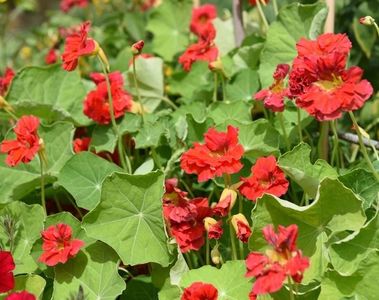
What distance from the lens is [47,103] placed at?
1.56 meters

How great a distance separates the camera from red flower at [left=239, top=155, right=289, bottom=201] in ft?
3.66

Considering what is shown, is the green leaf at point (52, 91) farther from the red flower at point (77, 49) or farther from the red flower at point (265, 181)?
the red flower at point (265, 181)

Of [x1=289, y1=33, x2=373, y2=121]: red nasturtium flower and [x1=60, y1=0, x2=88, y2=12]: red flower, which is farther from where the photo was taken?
[x1=60, y1=0, x2=88, y2=12]: red flower

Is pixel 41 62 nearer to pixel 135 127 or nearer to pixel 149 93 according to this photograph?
pixel 149 93

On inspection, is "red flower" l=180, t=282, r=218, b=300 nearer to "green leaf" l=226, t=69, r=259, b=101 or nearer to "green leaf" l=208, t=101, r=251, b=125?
"green leaf" l=208, t=101, r=251, b=125

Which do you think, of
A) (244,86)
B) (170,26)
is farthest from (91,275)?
(170,26)

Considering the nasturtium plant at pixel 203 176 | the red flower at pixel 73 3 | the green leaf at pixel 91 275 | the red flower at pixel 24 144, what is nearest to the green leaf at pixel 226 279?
the nasturtium plant at pixel 203 176

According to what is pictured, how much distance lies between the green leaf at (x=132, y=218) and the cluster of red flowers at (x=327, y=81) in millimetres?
291

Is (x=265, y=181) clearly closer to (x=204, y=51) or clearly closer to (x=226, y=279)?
(x=226, y=279)

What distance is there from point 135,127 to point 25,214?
304 millimetres

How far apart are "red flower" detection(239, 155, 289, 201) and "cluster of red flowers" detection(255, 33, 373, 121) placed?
0.41 ft

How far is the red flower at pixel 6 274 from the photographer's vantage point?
1.03 metres

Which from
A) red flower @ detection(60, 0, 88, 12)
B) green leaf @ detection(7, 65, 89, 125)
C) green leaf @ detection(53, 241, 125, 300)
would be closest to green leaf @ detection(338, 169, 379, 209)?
green leaf @ detection(53, 241, 125, 300)

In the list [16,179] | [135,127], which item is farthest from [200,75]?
[16,179]
